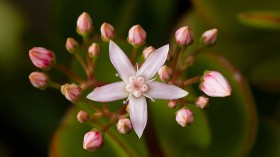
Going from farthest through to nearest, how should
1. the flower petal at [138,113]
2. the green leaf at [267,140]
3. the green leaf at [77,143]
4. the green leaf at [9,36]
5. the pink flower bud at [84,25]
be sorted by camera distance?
1. the green leaf at [9,36]
2. the green leaf at [267,140]
3. the green leaf at [77,143]
4. the pink flower bud at [84,25]
5. the flower petal at [138,113]

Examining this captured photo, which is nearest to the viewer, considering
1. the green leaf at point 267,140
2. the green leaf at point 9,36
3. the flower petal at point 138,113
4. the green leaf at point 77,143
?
the flower petal at point 138,113

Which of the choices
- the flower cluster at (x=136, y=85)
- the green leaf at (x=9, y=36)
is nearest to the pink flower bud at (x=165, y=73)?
the flower cluster at (x=136, y=85)

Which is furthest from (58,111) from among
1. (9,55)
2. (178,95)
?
(178,95)

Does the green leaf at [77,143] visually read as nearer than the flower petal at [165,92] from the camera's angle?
No

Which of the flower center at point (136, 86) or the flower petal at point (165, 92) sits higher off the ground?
the flower center at point (136, 86)

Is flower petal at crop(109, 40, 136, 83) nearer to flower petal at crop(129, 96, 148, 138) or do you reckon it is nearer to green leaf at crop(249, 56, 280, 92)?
flower petal at crop(129, 96, 148, 138)

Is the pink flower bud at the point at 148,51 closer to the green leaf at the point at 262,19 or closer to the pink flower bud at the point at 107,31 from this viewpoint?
the pink flower bud at the point at 107,31

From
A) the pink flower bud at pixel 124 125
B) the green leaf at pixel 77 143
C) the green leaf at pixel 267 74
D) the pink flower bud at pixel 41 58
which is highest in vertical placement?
the pink flower bud at pixel 41 58

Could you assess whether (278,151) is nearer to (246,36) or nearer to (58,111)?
(246,36)
